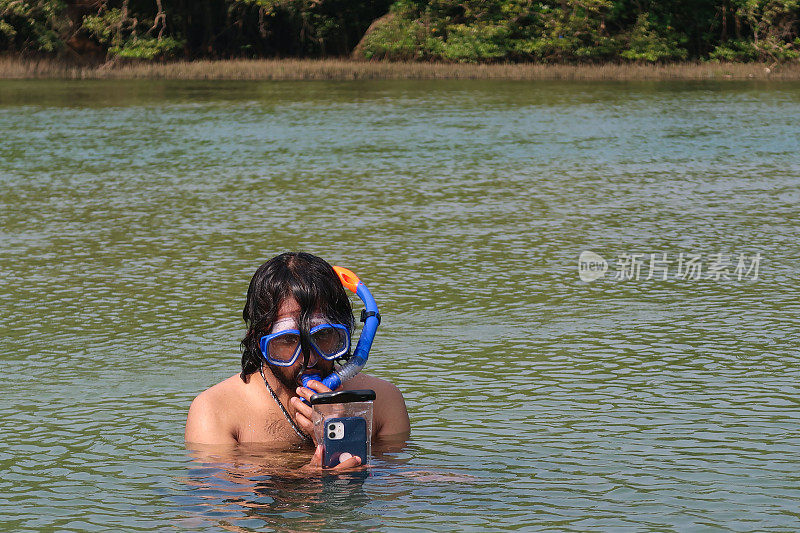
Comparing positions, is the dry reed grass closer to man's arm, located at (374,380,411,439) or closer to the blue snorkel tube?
man's arm, located at (374,380,411,439)

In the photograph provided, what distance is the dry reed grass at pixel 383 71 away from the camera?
97.5ft

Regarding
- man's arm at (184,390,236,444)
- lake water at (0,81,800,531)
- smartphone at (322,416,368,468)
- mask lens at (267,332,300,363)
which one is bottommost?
lake water at (0,81,800,531)

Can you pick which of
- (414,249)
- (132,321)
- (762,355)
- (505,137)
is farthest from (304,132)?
(762,355)

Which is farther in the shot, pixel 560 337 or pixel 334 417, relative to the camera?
pixel 560 337

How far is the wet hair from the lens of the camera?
3621mm

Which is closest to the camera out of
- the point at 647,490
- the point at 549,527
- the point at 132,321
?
the point at 549,527

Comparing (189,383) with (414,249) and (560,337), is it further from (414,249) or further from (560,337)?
(414,249)

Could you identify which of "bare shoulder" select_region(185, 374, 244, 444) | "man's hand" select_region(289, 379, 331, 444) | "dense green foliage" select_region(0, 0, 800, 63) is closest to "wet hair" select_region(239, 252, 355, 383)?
"man's hand" select_region(289, 379, 331, 444)

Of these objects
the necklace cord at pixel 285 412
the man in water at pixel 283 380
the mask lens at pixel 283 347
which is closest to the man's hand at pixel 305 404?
the man in water at pixel 283 380

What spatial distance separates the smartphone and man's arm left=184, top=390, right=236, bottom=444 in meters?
0.52

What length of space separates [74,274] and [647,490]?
4.69m

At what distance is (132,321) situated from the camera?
6766 mm

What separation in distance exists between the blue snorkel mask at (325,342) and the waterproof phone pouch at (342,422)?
0.09 meters

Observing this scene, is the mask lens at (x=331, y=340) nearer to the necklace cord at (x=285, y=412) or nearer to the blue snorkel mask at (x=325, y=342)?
the blue snorkel mask at (x=325, y=342)
